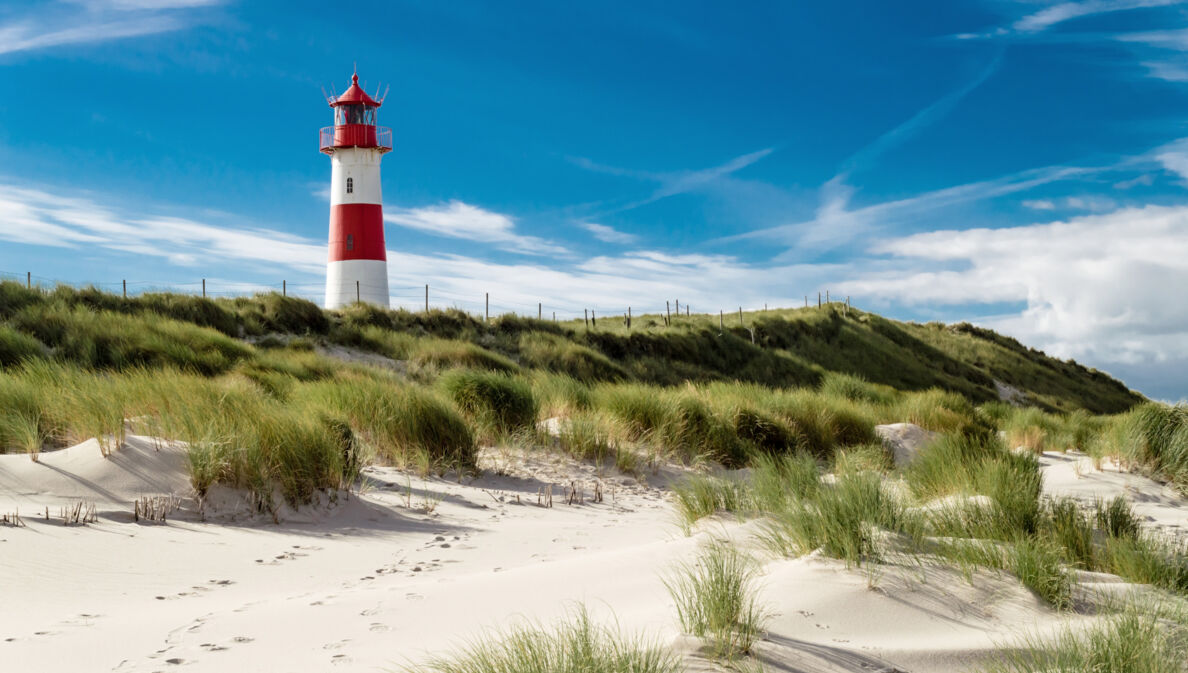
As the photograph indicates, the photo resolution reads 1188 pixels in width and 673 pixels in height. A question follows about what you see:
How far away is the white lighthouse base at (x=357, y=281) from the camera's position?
29.3 meters

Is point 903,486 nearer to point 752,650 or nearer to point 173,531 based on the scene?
point 752,650

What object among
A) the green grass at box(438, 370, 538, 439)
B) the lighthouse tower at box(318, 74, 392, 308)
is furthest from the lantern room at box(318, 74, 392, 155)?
the green grass at box(438, 370, 538, 439)

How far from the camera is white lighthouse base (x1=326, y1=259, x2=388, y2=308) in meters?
29.3

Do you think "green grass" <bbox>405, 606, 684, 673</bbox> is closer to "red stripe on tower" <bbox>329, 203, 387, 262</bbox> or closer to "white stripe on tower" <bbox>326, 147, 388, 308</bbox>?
"white stripe on tower" <bbox>326, 147, 388, 308</bbox>

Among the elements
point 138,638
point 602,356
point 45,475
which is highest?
point 602,356

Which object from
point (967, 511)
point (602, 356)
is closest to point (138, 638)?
point (967, 511)

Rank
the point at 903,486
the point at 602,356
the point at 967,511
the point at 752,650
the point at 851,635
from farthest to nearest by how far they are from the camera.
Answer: the point at 602,356 < the point at 903,486 < the point at 967,511 < the point at 851,635 < the point at 752,650

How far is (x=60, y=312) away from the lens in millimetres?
16688

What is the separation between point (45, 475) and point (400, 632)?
3.94 m

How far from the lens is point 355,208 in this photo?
30.3 meters

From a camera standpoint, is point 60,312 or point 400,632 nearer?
point 400,632

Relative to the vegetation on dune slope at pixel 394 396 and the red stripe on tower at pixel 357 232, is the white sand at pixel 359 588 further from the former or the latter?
the red stripe on tower at pixel 357 232

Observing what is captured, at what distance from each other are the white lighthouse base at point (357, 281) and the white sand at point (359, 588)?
23.5 m

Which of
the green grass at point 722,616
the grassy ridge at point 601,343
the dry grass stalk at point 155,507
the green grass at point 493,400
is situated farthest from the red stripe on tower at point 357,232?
the green grass at point 722,616
